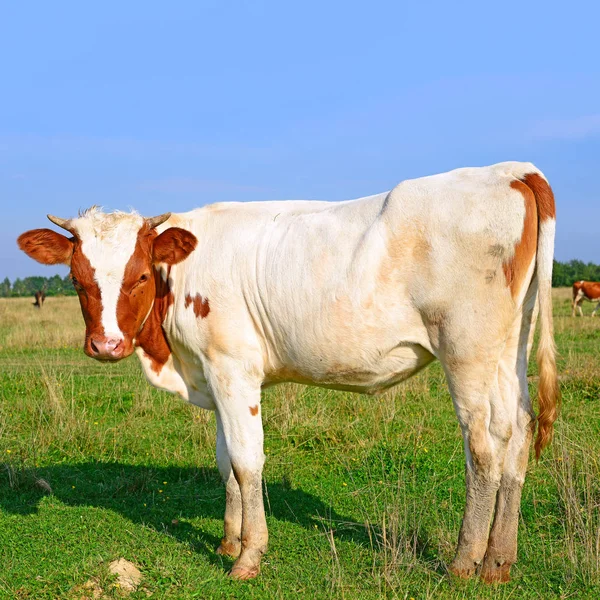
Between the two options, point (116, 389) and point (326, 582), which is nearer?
point (326, 582)

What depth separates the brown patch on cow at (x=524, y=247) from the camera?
4.50 metres

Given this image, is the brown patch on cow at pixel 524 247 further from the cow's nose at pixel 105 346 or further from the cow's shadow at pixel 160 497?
the cow's nose at pixel 105 346

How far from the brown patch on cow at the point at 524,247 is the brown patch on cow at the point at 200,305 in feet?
6.76

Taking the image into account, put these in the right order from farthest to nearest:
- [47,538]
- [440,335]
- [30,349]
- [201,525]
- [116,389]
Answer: [30,349], [116,389], [201,525], [47,538], [440,335]

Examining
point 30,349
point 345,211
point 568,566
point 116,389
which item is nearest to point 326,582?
point 568,566

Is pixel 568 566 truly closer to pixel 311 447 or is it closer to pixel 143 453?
pixel 311 447

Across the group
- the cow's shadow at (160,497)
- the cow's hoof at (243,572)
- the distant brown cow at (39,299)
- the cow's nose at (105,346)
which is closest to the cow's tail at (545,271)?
the cow's shadow at (160,497)

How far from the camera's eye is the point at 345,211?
5051 millimetres

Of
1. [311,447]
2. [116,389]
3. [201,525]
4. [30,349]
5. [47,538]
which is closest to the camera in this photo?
[47,538]

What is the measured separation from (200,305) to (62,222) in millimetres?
1185

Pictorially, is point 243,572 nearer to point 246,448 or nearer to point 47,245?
point 246,448

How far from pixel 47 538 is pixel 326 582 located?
229cm

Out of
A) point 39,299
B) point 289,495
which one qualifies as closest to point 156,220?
point 289,495

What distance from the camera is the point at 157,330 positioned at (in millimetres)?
5516
